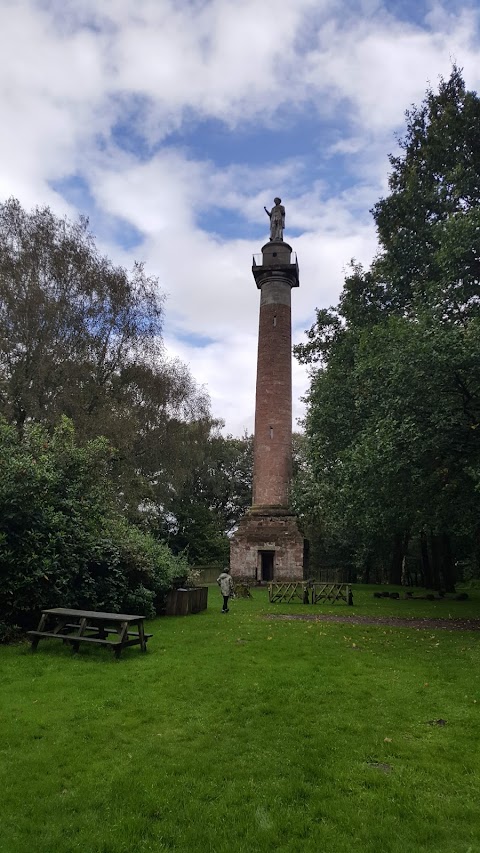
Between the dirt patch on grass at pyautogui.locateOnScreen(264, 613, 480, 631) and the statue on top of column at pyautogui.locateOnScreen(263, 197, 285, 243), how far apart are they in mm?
25613

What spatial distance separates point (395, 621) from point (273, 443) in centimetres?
1770

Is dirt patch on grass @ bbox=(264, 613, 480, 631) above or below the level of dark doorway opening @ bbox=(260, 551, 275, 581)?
below

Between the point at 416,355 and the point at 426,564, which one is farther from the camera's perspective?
the point at 426,564

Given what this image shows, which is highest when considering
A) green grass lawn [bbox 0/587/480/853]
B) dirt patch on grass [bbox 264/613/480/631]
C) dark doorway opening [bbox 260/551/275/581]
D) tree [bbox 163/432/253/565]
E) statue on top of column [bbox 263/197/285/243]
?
statue on top of column [bbox 263/197/285/243]

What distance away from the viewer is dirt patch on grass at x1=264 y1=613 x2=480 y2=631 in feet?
49.9

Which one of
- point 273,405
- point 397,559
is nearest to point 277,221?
point 273,405

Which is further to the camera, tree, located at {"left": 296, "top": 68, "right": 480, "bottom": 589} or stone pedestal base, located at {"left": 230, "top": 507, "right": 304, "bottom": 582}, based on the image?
stone pedestal base, located at {"left": 230, "top": 507, "right": 304, "bottom": 582}

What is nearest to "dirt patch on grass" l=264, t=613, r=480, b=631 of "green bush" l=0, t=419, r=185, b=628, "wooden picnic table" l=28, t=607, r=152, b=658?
"green bush" l=0, t=419, r=185, b=628

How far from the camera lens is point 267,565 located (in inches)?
1266

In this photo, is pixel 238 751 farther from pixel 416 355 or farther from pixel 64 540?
pixel 416 355

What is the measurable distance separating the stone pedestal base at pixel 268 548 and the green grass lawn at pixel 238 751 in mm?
20775

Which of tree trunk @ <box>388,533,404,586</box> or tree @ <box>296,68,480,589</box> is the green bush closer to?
tree @ <box>296,68,480,589</box>

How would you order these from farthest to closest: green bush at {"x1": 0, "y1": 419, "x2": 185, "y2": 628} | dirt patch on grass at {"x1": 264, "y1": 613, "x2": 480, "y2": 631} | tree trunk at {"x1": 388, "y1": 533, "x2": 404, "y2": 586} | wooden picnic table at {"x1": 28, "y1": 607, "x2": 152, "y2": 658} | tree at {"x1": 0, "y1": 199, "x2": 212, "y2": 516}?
tree trunk at {"x1": 388, "y1": 533, "x2": 404, "y2": 586} < tree at {"x1": 0, "y1": 199, "x2": 212, "y2": 516} < dirt patch on grass at {"x1": 264, "y1": 613, "x2": 480, "y2": 631} < green bush at {"x1": 0, "y1": 419, "x2": 185, "y2": 628} < wooden picnic table at {"x1": 28, "y1": 607, "x2": 152, "y2": 658}

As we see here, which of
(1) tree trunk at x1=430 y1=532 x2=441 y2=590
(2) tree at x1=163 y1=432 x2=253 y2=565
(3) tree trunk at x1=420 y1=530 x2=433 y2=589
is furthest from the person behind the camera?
(2) tree at x1=163 y1=432 x2=253 y2=565
